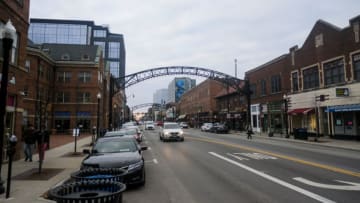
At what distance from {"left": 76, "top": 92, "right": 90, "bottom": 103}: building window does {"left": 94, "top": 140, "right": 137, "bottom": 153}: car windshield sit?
38189 mm

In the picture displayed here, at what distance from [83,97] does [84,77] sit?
327 cm

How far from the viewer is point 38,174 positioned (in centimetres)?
1062

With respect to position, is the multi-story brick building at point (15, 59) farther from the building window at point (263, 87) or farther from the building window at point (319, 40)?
the building window at point (263, 87)

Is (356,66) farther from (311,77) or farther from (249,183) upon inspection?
(249,183)

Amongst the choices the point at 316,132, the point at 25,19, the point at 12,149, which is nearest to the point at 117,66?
the point at 316,132

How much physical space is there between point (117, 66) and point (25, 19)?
332 ft

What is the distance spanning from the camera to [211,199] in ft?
23.0

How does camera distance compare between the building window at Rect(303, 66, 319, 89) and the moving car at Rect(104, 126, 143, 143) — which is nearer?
the moving car at Rect(104, 126, 143, 143)

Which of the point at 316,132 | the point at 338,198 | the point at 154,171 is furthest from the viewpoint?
the point at 316,132

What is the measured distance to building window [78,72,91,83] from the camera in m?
46.8

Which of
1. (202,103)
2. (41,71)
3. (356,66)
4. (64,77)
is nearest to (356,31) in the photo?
(356,66)

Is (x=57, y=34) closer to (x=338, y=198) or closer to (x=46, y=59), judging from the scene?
(x=46, y=59)

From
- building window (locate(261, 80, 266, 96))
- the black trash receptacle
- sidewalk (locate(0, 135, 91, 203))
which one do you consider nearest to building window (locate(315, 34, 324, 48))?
the black trash receptacle

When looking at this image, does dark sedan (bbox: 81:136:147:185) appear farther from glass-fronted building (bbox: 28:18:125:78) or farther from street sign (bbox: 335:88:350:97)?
glass-fronted building (bbox: 28:18:125:78)
